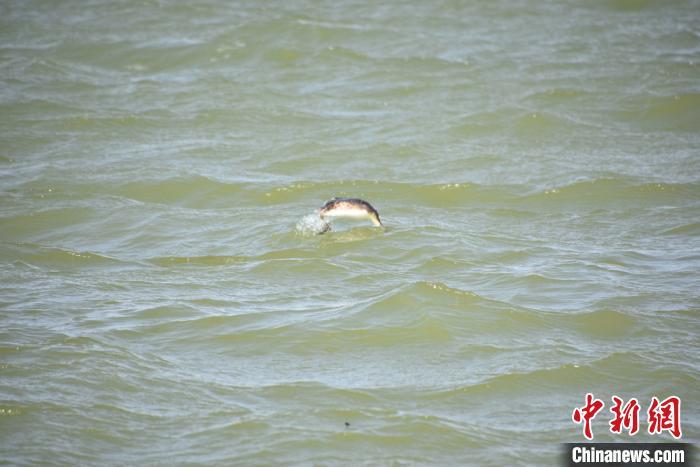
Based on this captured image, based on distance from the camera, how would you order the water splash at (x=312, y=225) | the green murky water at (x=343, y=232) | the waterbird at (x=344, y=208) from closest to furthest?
the green murky water at (x=343, y=232) → the waterbird at (x=344, y=208) → the water splash at (x=312, y=225)

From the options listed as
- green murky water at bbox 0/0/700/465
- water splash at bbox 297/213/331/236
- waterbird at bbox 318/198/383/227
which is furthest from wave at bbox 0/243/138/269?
waterbird at bbox 318/198/383/227

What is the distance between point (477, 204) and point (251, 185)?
227 cm

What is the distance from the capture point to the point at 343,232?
26.8 ft

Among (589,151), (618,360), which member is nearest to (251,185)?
(589,151)

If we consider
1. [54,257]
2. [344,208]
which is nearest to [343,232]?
[344,208]

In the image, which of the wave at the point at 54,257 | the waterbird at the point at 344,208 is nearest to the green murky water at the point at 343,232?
the wave at the point at 54,257

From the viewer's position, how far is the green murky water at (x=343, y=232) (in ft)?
17.2

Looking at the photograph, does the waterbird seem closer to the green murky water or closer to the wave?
the green murky water

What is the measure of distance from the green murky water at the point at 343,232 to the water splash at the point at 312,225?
77 millimetres

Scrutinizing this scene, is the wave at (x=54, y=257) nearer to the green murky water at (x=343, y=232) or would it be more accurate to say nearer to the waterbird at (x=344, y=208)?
the green murky water at (x=343, y=232)

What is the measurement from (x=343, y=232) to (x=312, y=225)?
272mm

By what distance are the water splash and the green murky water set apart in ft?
0.25

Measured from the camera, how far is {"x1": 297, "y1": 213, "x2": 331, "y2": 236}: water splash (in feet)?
26.5

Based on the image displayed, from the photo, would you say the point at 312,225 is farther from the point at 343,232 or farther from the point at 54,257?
the point at 54,257
